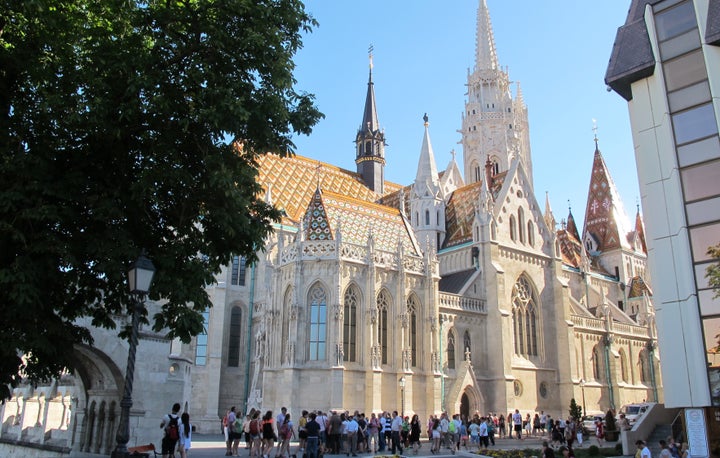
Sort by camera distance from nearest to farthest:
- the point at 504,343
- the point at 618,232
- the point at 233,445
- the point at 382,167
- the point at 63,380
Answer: the point at 233,445 < the point at 63,380 < the point at 504,343 < the point at 382,167 < the point at 618,232

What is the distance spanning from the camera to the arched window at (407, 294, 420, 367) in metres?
30.7

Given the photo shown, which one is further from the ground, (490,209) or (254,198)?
(490,209)

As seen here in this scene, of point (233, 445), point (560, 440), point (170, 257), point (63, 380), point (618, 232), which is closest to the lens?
point (170, 257)

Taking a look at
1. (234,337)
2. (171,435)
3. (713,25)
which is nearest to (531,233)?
(234,337)

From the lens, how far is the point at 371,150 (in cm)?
4747

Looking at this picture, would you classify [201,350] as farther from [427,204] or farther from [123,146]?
[123,146]

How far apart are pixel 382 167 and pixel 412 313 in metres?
18.6

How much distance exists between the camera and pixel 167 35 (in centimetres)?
1091

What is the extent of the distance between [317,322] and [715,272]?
1690cm

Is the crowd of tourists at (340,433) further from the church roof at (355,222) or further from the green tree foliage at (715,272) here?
the church roof at (355,222)

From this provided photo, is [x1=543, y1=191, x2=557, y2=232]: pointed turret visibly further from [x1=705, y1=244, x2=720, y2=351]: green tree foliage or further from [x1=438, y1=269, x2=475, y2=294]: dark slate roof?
[x1=705, y1=244, x2=720, y2=351]: green tree foliage

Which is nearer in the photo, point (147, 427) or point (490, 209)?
point (147, 427)

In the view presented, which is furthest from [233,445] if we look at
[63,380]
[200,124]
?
[200,124]

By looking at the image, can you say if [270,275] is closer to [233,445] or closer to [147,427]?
[233,445]
